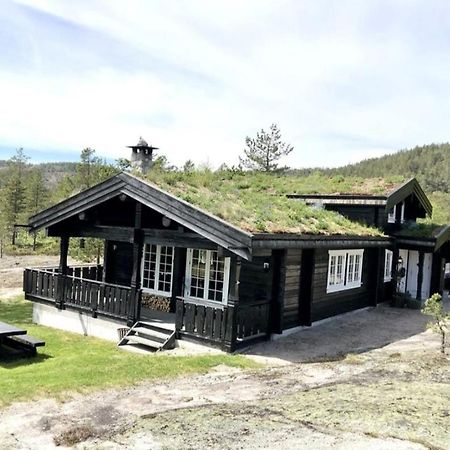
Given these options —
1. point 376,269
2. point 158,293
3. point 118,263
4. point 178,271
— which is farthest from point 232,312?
point 376,269

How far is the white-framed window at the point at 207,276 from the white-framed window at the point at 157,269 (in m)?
0.87

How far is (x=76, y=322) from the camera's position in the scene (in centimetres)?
1505

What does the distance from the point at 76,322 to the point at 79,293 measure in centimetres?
87

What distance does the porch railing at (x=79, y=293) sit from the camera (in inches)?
547

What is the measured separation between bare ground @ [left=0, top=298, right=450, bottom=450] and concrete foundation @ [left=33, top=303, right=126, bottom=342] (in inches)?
183

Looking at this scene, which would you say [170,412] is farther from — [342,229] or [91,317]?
[342,229]

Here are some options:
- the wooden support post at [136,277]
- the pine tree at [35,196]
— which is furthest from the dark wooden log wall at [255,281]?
the pine tree at [35,196]

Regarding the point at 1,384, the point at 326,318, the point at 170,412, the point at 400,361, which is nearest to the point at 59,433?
the point at 170,412

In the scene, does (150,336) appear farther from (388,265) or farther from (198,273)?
(388,265)

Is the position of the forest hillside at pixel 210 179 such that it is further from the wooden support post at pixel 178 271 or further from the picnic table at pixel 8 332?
the picnic table at pixel 8 332

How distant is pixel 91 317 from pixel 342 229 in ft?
26.2

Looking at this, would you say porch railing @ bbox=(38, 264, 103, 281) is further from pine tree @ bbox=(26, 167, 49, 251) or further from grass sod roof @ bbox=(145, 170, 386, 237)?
pine tree @ bbox=(26, 167, 49, 251)

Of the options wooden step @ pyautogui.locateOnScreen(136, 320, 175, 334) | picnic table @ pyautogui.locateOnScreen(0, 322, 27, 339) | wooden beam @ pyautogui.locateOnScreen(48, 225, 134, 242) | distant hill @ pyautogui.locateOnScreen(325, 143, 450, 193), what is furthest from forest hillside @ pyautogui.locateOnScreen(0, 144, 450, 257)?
picnic table @ pyautogui.locateOnScreen(0, 322, 27, 339)

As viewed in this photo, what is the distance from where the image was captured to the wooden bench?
12.1 meters
